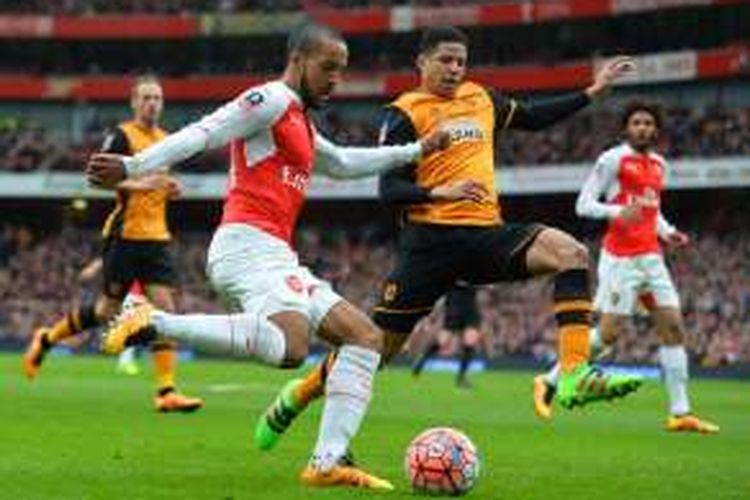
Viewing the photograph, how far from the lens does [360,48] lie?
53.9 meters

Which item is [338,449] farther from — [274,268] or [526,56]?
[526,56]

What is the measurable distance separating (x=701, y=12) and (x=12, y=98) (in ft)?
80.4

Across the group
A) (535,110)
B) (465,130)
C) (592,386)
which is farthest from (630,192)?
(592,386)

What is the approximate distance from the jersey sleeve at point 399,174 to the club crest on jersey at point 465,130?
261mm

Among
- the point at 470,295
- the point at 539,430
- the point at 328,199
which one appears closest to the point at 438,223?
the point at 539,430

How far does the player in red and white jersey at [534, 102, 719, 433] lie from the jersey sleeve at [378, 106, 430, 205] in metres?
3.65

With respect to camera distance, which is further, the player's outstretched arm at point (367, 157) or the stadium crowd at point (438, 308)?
the stadium crowd at point (438, 308)

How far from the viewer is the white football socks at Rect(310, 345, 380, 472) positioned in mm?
8188

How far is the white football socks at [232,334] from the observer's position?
8125 mm

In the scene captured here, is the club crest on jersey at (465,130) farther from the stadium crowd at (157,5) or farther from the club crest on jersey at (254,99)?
the stadium crowd at (157,5)

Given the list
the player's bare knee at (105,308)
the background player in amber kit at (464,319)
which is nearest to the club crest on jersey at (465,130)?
the player's bare knee at (105,308)

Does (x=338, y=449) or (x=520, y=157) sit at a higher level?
(x=520, y=157)

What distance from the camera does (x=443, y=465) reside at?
8031 millimetres

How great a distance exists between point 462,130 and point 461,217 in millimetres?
634
